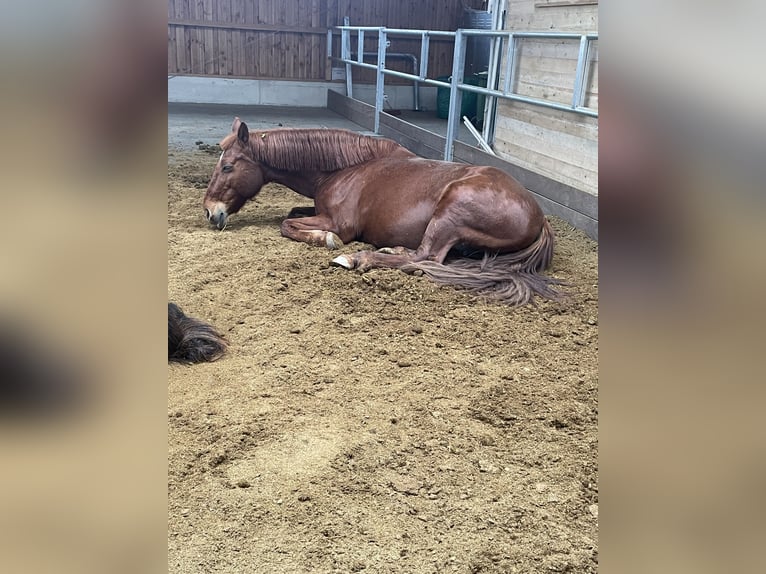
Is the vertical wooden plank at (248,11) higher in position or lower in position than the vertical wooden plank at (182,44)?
higher

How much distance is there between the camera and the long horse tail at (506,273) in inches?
126

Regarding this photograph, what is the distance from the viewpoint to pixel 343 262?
137 inches

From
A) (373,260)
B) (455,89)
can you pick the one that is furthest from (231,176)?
(455,89)

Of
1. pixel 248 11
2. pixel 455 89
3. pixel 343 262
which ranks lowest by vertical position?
pixel 343 262

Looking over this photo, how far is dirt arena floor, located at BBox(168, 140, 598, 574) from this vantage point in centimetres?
148

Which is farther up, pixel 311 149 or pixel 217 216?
pixel 311 149

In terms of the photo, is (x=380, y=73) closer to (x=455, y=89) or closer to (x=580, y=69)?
(x=455, y=89)

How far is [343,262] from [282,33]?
30.7 feet

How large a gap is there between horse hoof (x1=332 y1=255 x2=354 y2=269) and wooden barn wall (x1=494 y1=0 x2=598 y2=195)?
7.34ft

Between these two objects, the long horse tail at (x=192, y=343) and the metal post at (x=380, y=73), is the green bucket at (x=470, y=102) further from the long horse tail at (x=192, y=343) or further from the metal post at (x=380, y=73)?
the long horse tail at (x=192, y=343)

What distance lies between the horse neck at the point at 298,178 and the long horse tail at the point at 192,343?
187cm

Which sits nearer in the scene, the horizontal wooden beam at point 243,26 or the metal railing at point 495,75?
the metal railing at point 495,75

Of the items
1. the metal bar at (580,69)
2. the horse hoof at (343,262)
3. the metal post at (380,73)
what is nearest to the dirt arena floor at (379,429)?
the horse hoof at (343,262)

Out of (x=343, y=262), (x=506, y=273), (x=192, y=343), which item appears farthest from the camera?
(x=343, y=262)
